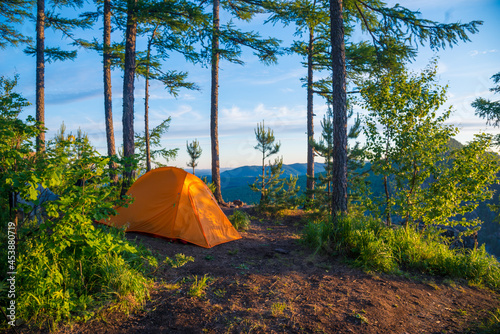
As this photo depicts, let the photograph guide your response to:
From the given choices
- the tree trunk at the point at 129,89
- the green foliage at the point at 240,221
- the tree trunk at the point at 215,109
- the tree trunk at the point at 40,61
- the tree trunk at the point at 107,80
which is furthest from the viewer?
the tree trunk at the point at 215,109

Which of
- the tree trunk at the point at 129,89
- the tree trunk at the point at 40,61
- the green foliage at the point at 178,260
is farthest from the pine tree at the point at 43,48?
the green foliage at the point at 178,260

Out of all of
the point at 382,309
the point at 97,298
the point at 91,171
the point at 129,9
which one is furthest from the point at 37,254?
the point at 129,9

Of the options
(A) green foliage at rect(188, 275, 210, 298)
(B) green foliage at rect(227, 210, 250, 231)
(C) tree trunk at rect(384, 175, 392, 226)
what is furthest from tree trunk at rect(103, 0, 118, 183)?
(C) tree trunk at rect(384, 175, 392, 226)

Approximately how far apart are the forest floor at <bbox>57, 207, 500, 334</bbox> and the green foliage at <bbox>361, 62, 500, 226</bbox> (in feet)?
6.18

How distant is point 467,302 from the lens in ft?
15.0

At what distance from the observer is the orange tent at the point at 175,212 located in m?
6.79

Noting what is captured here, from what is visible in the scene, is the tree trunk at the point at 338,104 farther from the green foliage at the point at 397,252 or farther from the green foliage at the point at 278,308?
the green foliage at the point at 278,308

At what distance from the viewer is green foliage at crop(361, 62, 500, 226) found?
20.2ft

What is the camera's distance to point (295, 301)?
4074 millimetres

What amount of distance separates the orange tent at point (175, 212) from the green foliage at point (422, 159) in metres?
4.50

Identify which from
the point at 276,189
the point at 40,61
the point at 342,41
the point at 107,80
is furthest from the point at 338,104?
the point at 40,61

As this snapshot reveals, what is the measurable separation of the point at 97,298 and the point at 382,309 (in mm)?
4042

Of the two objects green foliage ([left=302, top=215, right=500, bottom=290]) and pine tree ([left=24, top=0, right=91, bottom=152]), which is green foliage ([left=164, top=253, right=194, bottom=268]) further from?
pine tree ([left=24, top=0, right=91, bottom=152])

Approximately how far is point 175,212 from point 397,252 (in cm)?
525
